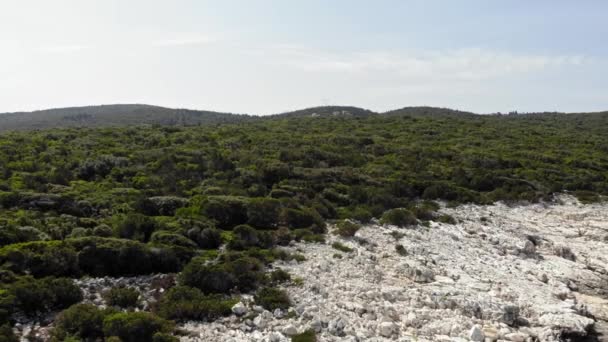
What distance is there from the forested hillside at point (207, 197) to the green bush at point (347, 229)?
67mm

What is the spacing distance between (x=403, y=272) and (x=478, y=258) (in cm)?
332

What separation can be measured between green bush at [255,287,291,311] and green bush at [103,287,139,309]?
8.58 ft

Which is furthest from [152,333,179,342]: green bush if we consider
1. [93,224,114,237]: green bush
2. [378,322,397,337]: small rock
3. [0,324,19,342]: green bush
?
[93,224,114,237]: green bush

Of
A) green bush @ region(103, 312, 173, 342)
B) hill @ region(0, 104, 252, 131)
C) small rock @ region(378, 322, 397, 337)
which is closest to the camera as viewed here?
green bush @ region(103, 312, 173, 342)

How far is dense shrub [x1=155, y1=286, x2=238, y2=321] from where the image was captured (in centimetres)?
1024

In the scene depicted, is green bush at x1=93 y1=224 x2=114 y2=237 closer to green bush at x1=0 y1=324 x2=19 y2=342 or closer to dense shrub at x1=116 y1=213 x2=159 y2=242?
dense shrub at x1=116 y1=213 x2=159 y2=242

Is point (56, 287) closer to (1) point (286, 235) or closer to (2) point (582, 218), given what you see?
(1) point (286, 235)

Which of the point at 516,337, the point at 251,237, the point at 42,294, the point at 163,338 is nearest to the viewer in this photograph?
the point at 163,338

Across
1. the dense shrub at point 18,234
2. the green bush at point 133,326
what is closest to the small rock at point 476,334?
the green bush at point 133,326

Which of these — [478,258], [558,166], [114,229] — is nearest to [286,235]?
[114,229]

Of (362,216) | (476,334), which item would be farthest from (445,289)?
(362,216)

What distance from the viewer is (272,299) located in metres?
11.0

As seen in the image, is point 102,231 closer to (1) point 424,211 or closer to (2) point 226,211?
(2) point 226,211

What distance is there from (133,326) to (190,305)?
1.37m
